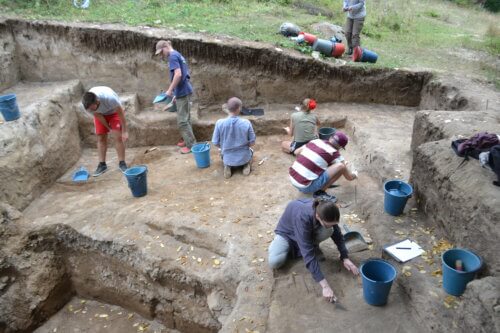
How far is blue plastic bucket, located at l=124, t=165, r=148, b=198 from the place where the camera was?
238 inches

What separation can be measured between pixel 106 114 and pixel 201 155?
67.5 inches

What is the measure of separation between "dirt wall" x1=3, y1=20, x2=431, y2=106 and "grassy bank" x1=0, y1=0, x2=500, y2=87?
21.1 inches

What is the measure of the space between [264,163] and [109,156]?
3235 millimetres

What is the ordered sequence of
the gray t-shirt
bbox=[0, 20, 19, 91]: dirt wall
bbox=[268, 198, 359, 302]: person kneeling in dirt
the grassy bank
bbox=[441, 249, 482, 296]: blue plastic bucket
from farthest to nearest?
the grassy bank < bbox=[0, 20, 19, 91]: dirt wall < the gray t-shirt < bbox=[268, 198, 359, 302]: person kneeling in dirt < bbox=[441, 249, 482, 296]: blue plastic bucket

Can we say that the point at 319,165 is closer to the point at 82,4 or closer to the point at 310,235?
the point at 310,235

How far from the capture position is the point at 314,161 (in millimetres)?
5227

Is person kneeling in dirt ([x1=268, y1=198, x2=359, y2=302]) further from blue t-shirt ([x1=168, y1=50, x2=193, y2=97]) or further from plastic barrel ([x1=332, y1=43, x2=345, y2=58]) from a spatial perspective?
plastic barrel ([x1=332, y1=43, x2=345, y2=58])

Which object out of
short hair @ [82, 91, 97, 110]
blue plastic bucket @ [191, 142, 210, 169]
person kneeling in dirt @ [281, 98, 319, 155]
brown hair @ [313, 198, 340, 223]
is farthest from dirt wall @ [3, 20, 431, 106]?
brown hair @ [313, 198, 340, 223]

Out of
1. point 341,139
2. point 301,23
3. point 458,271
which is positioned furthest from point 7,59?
point 458,271

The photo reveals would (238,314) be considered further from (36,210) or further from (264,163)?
(36,210)

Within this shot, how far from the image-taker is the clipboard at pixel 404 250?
4.21m

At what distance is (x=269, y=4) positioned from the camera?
1213 cm

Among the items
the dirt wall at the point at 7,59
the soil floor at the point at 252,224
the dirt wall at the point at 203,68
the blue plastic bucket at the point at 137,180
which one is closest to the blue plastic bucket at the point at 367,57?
the dirt wall at the point at 203,68

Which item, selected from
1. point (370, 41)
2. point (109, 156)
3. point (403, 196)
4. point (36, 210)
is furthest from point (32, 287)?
point (370, 41)
